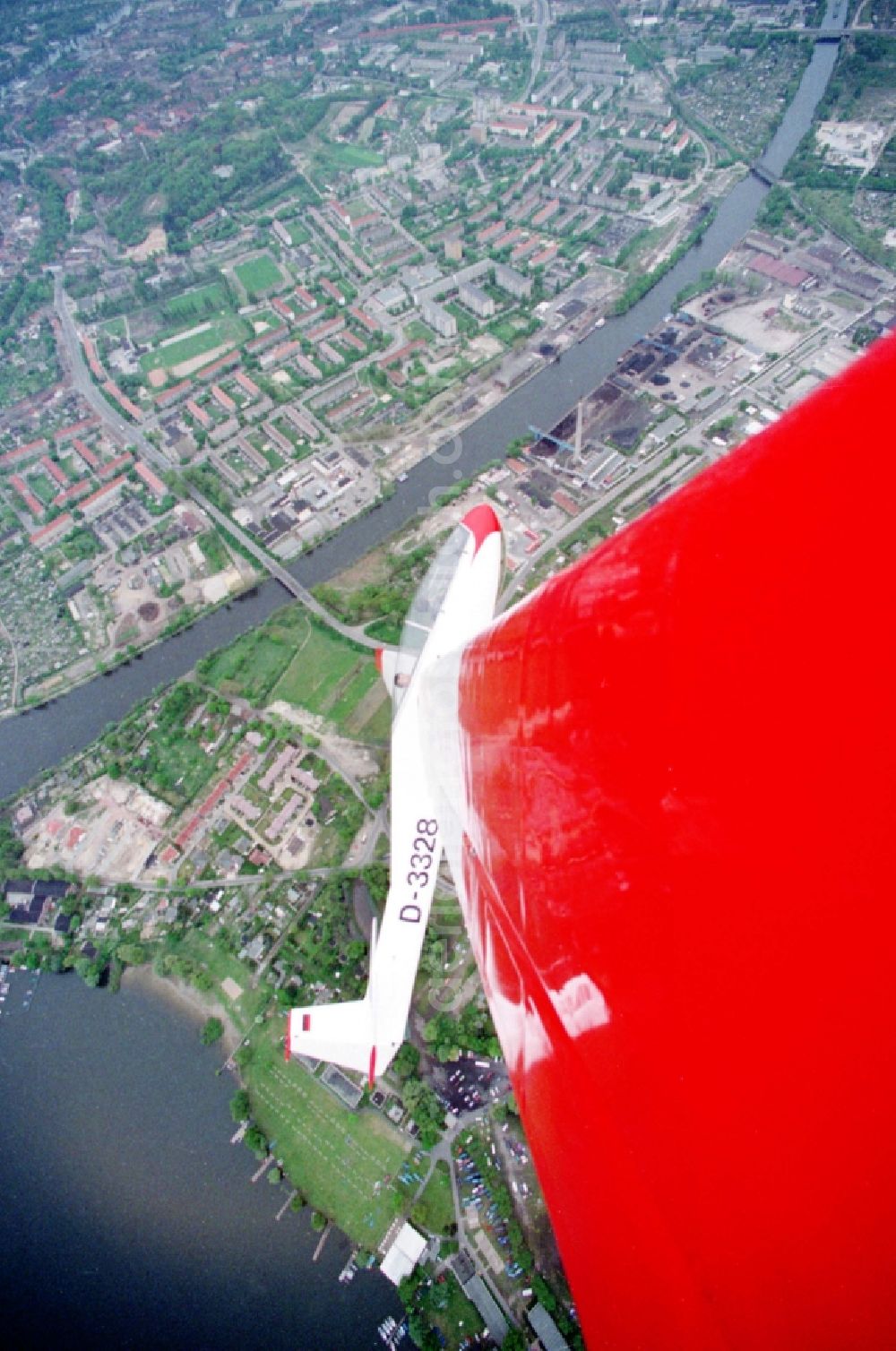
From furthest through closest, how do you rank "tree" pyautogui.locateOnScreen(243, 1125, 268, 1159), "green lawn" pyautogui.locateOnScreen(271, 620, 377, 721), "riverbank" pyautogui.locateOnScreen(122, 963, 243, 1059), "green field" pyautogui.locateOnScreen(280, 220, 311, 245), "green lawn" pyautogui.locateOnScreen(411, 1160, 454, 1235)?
1. "green field" pyautogui.locateOnScreen(280, 220, 311, 245)
2. "green lawn" pyautogui.locateOnScreen(271, 620, 377, 721)
3. "riverbank" pyautogui.locateOnScreen(122, 963, 243, 1059)
4. "tree" pyautogui.locateOnScreen(243, 1125, 268, 1159)
5. "green lawn" pyautogui.locateOnScreen(411, 1160, 454, 1235)

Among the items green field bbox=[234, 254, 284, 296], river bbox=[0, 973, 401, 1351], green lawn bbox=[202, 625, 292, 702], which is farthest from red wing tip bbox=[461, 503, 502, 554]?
green field bbox=[234, 254, 284, 296]

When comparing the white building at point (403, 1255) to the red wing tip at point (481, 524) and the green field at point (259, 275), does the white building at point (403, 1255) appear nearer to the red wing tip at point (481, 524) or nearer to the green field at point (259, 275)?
the red wing tip at point (481, 524)

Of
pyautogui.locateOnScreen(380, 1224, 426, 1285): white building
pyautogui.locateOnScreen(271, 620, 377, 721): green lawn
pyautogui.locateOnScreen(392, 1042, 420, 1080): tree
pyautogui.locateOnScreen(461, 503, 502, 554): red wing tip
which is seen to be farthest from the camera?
pyautogui.locateOnScreen(271, 620, 377, 721): green lawn

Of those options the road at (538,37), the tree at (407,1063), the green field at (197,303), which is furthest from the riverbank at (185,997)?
the road at (538,37)

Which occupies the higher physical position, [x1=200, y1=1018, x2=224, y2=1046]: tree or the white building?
[x1=200, y1=1018, x2=224, y2=1046]: tree

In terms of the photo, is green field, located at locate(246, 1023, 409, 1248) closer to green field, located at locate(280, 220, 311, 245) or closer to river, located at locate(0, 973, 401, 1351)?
river, located at locate(0, 973, 401, 1351)

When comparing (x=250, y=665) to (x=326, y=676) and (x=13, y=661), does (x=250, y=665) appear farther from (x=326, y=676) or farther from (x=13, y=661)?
(x=13, y=661)

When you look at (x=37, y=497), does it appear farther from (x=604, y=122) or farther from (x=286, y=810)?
(x=604, y=122)
